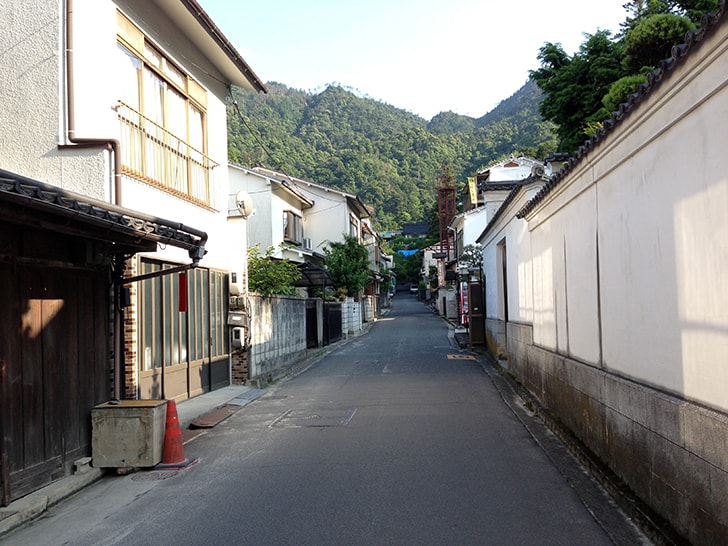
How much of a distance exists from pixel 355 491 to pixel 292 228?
84.6 ft

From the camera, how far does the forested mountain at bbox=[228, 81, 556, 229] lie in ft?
215

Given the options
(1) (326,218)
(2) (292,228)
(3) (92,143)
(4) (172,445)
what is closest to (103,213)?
(4) (172,445)

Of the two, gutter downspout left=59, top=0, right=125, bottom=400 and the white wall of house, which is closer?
the white wall of house

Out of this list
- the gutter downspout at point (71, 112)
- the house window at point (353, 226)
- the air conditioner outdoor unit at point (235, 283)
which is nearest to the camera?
the gutter downspout at point (71, 112)

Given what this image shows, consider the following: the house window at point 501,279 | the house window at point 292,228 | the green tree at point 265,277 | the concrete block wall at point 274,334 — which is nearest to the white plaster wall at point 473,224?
the house window at point 292,228

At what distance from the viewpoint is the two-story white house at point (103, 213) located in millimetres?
6309

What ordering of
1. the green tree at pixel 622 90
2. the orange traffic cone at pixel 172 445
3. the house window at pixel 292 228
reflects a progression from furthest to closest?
1. the house window at pixel 292 228
2. the green tree at pixel 622 90
3. the orange traffic cone at pixel 172 445

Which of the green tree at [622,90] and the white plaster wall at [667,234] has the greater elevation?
the green tree at [622,90]

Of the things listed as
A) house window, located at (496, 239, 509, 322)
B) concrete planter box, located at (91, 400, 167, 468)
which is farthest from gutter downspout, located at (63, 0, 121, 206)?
house window, located at (496, 239, 509, 322)

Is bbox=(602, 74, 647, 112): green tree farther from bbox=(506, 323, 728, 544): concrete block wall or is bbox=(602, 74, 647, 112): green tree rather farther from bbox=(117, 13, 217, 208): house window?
bbox=(117, 13, 217, 208): house window

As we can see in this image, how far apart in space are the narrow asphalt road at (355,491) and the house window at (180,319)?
1768 millimetres

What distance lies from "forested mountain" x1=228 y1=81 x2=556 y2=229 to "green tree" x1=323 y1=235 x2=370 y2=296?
2470 centimetres

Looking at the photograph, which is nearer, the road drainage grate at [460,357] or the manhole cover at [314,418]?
the manhole cover at [314,418]

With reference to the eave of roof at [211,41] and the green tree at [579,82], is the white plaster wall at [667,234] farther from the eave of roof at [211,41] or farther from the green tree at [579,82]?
the green tree at [579,82]
